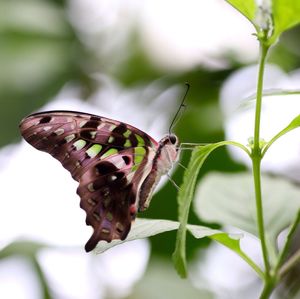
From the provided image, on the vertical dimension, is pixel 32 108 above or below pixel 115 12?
below

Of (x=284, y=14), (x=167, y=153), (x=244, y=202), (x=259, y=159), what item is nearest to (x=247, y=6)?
(x=284, y=14)

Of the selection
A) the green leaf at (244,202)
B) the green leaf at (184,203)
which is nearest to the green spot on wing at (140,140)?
the green leaf at (244,202)

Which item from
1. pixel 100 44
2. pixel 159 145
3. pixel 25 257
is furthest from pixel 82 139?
pixel 100 44

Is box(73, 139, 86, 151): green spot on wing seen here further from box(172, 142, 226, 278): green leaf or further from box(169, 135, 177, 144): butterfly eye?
box(172, 142, 226, 278): green leaf

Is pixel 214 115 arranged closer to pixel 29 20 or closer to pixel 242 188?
pixel 242 188

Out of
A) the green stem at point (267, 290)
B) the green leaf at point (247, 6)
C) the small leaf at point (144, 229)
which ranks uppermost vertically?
the green leaf at point (247, 6)

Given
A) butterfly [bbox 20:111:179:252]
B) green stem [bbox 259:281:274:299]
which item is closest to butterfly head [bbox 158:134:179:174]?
butterfly [bbox 20:111:179:252]

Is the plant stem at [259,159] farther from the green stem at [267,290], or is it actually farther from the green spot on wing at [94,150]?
the green spot on wing at [94,150]
